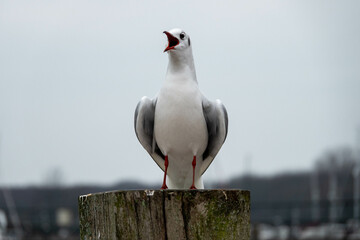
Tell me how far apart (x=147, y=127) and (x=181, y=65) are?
0.64 m

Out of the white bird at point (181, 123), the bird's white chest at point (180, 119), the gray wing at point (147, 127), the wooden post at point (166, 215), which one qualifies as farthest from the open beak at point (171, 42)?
the wooden post at point (166, 215)

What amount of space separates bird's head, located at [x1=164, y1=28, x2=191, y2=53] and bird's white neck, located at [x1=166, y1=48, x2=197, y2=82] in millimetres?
35

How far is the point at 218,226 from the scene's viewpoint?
3.59 meters

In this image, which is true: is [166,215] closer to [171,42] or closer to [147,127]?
[147,127]

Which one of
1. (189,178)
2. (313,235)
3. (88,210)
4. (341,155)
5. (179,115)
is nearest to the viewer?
(88,210)

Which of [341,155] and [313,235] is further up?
[341,155]

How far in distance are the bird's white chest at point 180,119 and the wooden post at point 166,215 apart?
71.9 inches

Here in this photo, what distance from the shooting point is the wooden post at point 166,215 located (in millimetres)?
3518

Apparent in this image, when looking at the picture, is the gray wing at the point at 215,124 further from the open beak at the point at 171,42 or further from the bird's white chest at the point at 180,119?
the open beak at the point at 171,42

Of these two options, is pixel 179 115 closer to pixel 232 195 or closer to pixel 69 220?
pixel 232 195

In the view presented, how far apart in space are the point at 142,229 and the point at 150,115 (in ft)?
7.51

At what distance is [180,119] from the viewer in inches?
213

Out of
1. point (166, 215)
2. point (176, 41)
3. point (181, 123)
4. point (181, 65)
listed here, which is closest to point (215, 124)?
point (181, 123)

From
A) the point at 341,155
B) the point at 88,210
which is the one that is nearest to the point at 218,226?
the point at 88,210
